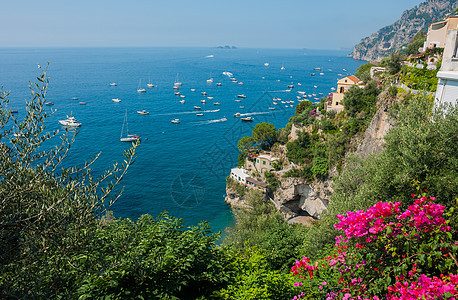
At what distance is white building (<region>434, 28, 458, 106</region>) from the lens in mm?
9695

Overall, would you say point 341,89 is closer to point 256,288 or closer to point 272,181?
point 272,181

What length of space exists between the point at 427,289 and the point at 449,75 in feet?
27.5

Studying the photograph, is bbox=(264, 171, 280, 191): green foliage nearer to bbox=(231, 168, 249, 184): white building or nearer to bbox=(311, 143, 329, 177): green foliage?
bbox=(231, 168, 249, 184): white building

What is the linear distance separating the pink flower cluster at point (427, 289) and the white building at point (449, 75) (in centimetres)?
729

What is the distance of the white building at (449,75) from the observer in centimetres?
970

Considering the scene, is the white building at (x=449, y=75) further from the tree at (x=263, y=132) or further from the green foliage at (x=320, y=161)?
the tree at (x=263, y=132)

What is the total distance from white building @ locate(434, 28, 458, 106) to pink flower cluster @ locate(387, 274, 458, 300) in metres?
7.29

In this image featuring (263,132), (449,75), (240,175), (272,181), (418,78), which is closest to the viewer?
(449,75)

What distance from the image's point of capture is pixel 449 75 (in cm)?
966

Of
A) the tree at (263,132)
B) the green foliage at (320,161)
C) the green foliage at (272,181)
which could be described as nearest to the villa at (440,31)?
the green foliage at (320,161)

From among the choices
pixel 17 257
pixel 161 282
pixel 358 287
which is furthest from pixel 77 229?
pixel 358 287

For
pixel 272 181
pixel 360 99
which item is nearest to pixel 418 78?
pixel 360 99

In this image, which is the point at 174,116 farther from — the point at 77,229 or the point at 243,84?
the point at 77,229

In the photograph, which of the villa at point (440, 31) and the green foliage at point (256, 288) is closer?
the green foliage at point (256, 288)
